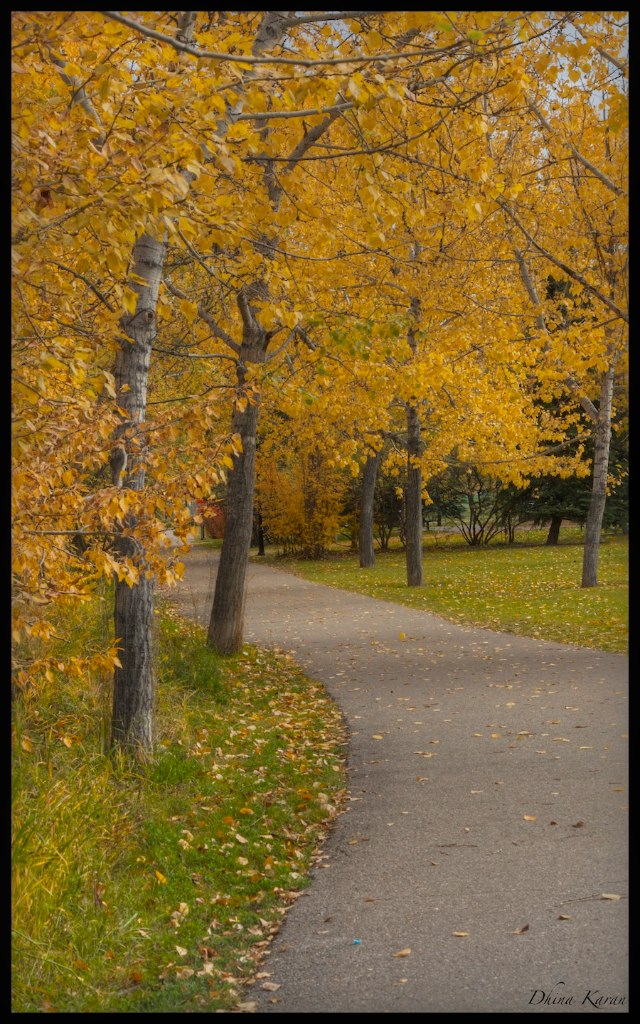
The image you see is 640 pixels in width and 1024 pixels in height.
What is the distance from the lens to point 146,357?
6.47 metres

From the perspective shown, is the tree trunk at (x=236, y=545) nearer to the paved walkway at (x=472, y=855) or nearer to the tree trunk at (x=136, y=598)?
the paved walkway at (x=472, y=855)

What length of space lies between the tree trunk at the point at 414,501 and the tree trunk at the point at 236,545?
24.0ft

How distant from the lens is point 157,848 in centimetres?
511

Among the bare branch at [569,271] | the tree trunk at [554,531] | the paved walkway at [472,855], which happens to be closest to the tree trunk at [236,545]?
the paved walkway at [472,855]

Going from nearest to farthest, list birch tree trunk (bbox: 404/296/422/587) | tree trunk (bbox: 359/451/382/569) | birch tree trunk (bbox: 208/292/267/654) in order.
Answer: birch tree trunk (bbox: 208/292/267/654)
birch tree trunk (bbox: 404/296/422/587)
tree trunk (bbox: 359/451/382/569)

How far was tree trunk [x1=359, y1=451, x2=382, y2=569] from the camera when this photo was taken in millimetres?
25828

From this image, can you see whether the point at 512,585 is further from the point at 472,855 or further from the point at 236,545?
the point at 472,855

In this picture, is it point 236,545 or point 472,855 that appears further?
point 236,545

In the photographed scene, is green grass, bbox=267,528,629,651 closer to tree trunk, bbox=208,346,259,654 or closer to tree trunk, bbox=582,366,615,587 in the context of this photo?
tree trunk, bbox=582,366,615,587

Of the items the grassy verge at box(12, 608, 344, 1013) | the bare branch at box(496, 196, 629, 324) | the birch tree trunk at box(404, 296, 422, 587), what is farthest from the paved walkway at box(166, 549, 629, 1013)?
the birch tree trunk at box(404, 296, 422, 587)

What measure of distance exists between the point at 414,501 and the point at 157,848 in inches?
599

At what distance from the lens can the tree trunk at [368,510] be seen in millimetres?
25828

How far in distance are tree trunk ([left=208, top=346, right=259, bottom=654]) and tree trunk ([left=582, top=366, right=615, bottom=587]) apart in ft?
28.6

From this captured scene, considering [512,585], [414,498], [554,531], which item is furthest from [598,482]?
[554,531]
